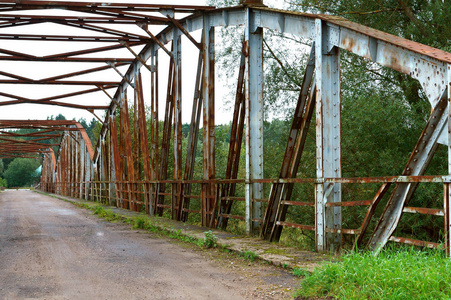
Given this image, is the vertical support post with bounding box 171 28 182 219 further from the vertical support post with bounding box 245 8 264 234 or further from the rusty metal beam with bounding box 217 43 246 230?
the vertical support post with bounding box 245 8 264 234

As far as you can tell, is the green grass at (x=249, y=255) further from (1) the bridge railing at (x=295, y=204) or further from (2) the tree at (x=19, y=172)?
(2) the tree at (x=19, y=172)

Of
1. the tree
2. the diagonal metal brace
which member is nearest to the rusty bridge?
the diagonal metal brace

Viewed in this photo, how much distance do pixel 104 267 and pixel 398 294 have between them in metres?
4.10

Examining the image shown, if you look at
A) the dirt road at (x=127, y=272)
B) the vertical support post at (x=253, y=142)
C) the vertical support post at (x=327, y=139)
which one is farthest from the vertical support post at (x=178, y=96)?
the vertical support post at (x=327, y=139)

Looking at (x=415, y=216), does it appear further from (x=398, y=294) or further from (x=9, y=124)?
(x=9, y=124)

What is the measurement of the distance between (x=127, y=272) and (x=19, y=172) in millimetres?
125031

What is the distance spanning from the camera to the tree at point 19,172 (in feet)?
400

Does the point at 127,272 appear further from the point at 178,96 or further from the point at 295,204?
the point at 178,96

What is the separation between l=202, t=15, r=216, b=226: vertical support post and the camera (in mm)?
11539

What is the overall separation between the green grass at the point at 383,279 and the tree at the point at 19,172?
404ft

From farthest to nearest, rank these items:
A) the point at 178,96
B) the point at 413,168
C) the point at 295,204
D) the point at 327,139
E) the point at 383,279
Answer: the point at 178,96, the point at 295,204, the point at 327,139, the point at 413,168, the point at 383,279

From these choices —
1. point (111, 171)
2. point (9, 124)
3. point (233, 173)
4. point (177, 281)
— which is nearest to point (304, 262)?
point (177, 281)

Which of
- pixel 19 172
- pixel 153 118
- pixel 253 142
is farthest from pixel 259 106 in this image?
pixel 19 172

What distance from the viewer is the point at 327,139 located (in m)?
7.36
